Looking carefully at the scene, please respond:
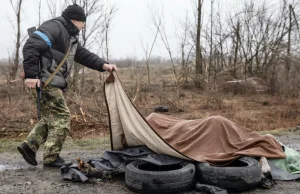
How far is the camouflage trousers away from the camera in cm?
485

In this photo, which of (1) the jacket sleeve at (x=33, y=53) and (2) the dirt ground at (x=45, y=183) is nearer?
(2) the dirt ground at (x=45, y=183)

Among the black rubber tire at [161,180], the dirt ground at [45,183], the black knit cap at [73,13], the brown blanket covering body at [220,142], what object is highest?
the black knit cap at [73,13]

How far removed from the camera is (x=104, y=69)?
533cm

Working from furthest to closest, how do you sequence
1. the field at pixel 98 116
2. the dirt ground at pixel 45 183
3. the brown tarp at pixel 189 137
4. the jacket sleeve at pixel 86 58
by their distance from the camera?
the jacket sleeve at pixel 86 58 → the brown tarp at pixel 189 137 → the field at pixel 98 116 → the dirt ground at pixel 45 183

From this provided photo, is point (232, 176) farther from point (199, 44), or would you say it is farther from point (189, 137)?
point (199, 44)

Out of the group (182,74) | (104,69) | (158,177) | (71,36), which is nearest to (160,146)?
(158,177)

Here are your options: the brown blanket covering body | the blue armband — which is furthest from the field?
the blue armband

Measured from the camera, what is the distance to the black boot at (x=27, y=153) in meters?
4.87

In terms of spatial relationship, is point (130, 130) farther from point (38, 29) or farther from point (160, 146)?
point (38, 29)

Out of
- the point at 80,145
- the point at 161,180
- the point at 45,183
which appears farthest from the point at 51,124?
the point at 80,145

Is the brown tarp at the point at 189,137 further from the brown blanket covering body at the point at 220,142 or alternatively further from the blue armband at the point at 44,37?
the blue armband at the point at 44,37

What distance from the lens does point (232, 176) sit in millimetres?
4004

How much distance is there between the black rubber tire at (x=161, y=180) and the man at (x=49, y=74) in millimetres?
1325

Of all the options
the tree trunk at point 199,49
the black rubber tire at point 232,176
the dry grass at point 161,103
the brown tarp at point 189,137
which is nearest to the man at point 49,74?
the brown tarp at point 189,137
